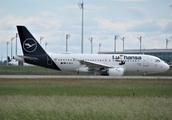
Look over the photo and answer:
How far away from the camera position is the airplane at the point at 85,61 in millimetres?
49469

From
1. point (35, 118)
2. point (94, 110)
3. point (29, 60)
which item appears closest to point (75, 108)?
point (94, 110)

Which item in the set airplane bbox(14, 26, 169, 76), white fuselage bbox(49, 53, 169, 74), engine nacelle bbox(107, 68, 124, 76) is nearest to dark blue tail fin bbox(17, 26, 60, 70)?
airplane bbox(14, 26, 169, 76)

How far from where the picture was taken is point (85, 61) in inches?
1914

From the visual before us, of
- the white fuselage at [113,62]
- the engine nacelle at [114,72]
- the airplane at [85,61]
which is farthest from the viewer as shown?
the white fuselage at [113,62]

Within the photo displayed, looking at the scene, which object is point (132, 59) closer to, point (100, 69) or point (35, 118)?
point (100, 69)

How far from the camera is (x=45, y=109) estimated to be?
59.8 feet

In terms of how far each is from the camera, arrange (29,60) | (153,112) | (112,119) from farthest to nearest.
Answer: (29,60), (153,112), (112,119)

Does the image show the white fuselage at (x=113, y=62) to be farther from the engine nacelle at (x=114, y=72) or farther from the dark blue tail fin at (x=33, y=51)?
the engine nacelle at (x=114, y=72)

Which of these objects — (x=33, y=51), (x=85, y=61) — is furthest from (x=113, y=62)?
(x=33, y=51)

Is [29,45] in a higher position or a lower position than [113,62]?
higher

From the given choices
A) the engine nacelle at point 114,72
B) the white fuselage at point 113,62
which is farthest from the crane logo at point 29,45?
the engine nacelle at point 114,72

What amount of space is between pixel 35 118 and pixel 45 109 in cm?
198

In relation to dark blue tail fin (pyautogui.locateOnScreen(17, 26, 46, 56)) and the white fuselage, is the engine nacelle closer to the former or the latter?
the white fuselage

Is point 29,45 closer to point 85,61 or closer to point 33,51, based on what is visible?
point 33,51
